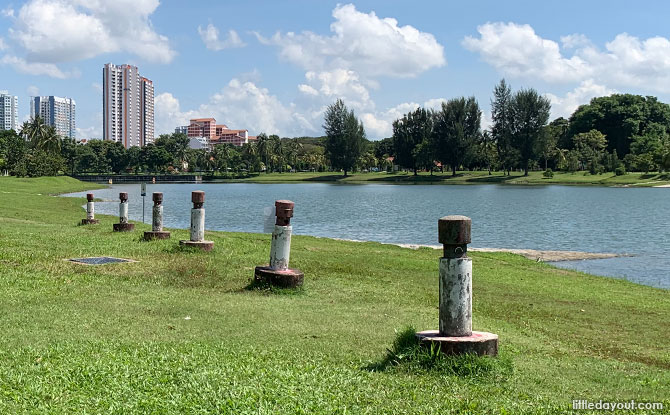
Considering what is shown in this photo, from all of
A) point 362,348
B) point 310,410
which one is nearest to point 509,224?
point 362,348

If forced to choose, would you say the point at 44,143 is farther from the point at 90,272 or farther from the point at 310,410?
the point at 310,410

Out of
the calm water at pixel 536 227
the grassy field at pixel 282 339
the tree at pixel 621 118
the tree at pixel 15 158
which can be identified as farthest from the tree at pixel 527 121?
the grassy field at pixel 282 339

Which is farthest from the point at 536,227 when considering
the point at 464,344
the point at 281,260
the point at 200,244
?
the point at 464,344

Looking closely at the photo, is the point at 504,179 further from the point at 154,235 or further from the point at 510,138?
the point at 154,235

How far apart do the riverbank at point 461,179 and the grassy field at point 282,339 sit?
10889 cm

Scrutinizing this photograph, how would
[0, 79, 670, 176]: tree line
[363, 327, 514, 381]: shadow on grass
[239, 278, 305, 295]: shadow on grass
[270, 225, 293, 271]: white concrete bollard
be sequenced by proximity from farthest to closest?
[0, 79, 670, 176]: tree line < [270, 225, 293, 271]: white concrete bollard < [239, 278, 305, 295]: shadow on grass < [363, 327, 514, 381]: shadow on grass

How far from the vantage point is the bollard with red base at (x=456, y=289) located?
25.5ft

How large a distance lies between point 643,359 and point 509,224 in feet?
129

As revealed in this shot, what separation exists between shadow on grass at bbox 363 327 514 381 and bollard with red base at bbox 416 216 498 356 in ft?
0.54

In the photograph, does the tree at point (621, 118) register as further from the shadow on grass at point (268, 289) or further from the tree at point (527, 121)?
the shadow on grass at point (268, 289)

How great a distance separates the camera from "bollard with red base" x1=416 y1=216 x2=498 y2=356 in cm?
777

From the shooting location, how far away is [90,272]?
14.2m

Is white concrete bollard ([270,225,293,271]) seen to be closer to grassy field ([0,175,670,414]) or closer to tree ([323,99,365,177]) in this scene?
grassy field ([0,175,670,414])

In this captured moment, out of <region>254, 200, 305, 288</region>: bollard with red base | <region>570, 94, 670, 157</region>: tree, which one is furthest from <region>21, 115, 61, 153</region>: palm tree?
<region>254, 200, 305, 288</region>: bollard with red base
